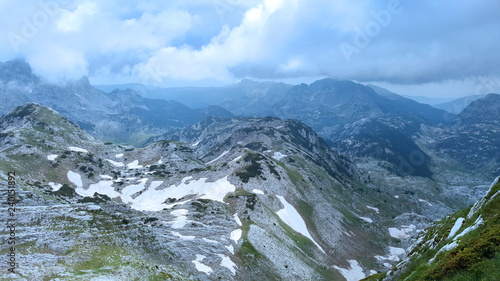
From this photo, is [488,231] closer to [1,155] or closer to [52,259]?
[52,259]

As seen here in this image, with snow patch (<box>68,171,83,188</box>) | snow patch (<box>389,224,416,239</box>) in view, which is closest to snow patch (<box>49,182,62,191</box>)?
snow patch (<box>68,171,83,188</box>)

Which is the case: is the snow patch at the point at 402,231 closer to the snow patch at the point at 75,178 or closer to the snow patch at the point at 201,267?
the snow patch at the point at 201,267

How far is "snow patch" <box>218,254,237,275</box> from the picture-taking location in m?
68.6

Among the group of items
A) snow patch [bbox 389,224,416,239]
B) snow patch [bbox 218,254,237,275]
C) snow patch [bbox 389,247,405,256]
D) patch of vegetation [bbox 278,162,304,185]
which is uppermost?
patch of vegetation [bbox 278,162,304,185]

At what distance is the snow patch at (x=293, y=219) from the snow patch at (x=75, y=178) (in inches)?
4118

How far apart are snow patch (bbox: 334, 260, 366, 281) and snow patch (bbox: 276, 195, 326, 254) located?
1006cm

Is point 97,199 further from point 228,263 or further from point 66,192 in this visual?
point 228,263

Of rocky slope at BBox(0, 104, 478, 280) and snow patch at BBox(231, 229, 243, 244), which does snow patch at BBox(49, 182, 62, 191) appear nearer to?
rocky slope at BBox(0, 104, 478, 280)

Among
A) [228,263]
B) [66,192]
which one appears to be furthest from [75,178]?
[228,263]

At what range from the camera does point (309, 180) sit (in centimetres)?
16688

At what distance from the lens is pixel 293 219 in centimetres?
12181

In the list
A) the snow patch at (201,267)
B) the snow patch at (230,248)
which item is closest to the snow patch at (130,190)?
the snow patch at (230,248)

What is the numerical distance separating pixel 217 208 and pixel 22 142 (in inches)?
5439

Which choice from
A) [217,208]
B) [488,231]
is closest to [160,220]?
[217,208]
